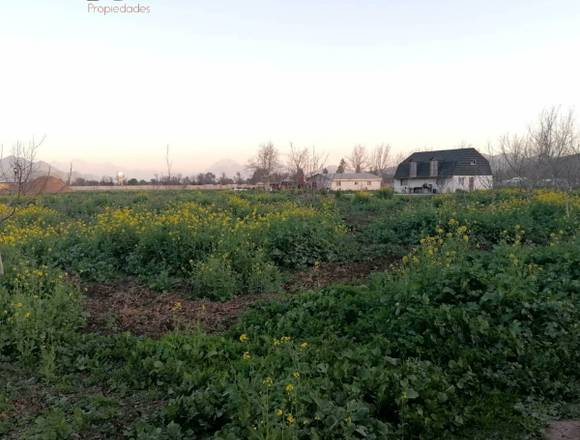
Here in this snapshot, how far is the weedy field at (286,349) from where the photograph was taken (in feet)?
11.2

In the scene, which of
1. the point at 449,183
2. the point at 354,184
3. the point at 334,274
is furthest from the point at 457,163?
the point at 334,274

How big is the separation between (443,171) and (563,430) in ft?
156

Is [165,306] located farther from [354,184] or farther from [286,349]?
[354,184]

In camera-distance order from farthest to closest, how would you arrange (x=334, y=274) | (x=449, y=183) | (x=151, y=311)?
(x=449, y=183)
(x=334, y=274)
(x=151, y=311)

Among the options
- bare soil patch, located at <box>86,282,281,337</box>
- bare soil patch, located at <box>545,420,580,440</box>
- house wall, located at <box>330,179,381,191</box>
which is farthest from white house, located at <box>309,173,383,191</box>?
bare soil patch, located at <box>545,420,580,440</box>

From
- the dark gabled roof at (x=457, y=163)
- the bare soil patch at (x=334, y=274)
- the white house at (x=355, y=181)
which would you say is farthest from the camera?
the white house at (x=355, y=181)

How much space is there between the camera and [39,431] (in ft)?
10.9

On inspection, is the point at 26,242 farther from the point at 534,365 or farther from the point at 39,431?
the point at 534,365

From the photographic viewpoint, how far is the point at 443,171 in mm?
48281

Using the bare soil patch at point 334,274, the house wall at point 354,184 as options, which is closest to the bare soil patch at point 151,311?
the bare soil patch at point 334,274

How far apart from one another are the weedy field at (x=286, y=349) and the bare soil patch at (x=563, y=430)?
72mm

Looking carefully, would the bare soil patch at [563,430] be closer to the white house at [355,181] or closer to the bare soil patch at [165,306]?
the bare soil patch at [165,306]

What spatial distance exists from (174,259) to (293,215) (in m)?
3.71

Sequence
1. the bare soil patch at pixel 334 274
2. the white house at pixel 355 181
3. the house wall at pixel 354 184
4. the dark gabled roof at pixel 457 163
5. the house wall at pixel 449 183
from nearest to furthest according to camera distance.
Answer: the bare soil patch at pixel 334 274 < the house wall at pixel 449 183 < the dark gabled roof at pixel 457 163 < the house wall at pixel 354 184 < the white house at pixel 355 181
